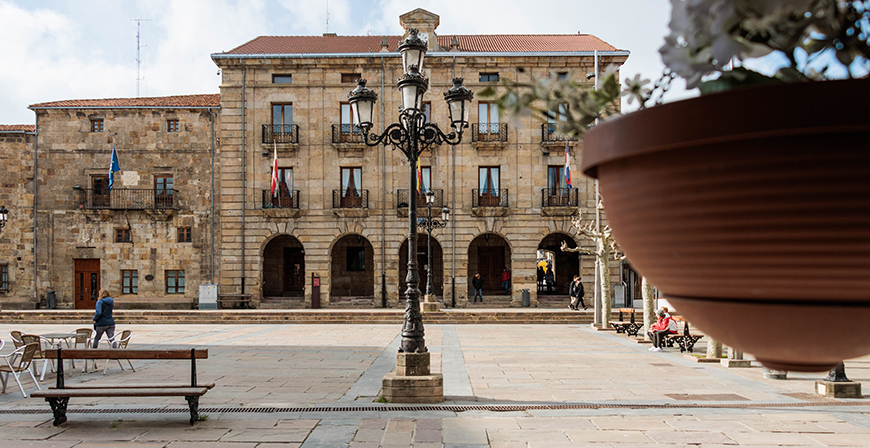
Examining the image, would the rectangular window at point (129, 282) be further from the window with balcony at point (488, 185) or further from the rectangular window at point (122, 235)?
the window with balcony at point (488, 185)

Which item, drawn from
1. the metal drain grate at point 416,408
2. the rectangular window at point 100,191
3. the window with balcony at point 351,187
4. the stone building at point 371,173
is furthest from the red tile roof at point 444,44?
the metal drain grate at point 416,408

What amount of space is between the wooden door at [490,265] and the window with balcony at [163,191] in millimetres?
15882

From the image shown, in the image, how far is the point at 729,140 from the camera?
34.3 inches

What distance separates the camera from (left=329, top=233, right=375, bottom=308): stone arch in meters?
32.2

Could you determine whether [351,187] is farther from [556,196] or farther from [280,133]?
[556,196]

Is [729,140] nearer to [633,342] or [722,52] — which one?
[722,52]

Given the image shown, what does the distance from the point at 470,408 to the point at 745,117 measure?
23.7ft

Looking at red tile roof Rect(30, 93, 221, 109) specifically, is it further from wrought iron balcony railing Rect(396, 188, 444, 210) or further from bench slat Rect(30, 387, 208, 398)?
bench slat Rect(30, 387, 208, 398)

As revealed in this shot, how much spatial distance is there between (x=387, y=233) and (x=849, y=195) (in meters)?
28.0

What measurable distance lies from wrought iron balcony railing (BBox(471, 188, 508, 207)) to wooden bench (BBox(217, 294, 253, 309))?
1146 cm

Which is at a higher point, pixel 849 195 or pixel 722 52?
pixel 722 52

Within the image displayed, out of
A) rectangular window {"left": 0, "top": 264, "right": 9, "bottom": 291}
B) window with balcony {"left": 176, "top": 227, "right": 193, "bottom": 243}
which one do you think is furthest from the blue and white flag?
rectangular window {"left": 0, "top": 264, "right": 9, "bottom": 291}

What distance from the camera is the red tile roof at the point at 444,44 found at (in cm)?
3081

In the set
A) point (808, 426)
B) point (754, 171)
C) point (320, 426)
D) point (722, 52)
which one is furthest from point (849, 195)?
point (808, 426)
